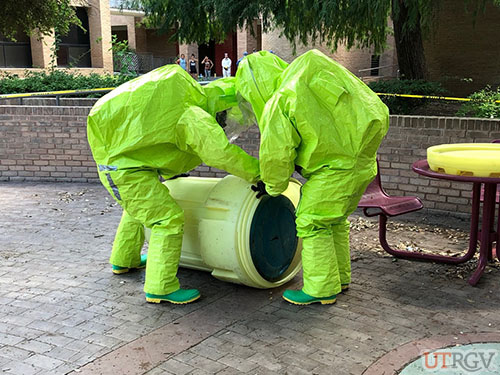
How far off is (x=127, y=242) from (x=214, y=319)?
133cm

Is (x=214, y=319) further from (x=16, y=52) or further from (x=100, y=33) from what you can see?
(x=100, y=33)

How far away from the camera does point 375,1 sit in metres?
7.93

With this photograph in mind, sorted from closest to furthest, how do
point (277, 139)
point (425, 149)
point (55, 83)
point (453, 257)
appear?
point (277, 139) → point (453, 257) → point (425, 149) → point (55, 83)

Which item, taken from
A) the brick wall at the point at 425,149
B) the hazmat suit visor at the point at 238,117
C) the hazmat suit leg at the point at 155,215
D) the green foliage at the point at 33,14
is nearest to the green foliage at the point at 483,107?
the brick wall at the point at 425,149

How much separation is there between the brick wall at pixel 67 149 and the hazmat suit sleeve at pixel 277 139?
3.48 m

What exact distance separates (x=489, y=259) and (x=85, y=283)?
151 inches

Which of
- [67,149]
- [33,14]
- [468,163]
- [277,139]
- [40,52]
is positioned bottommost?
[67,149]

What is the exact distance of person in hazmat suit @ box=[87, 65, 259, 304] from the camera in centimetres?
416

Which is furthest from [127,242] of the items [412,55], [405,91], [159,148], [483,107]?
[412,55]

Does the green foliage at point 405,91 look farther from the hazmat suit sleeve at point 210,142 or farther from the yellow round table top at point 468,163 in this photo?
the hazmat suit sleeve at point 210,142

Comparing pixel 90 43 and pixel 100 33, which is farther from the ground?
pixel 100 33

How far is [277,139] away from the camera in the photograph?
3.93m

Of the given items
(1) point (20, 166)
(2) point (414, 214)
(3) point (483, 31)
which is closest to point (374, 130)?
(2) point (414, 214)

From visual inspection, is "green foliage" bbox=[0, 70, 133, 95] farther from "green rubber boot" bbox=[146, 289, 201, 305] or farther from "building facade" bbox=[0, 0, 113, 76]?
"green rubber boot" bbox=[146, 289, 201, 305]
